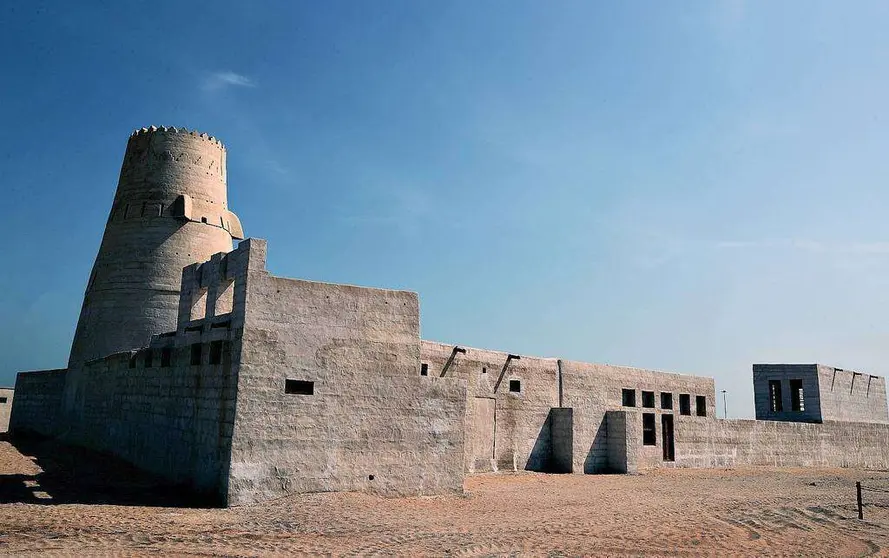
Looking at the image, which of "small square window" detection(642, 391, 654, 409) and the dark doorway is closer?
the dark doorway

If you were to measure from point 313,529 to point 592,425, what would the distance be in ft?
41.5

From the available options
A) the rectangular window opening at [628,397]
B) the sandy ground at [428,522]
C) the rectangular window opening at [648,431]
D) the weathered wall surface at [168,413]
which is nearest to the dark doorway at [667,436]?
the rectangular window opening at [648,431]

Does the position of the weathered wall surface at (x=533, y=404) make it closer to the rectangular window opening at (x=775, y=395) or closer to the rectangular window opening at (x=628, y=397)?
the rectangular window opening at (x=628, y=397)

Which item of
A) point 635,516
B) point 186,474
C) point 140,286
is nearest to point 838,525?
point 635,516

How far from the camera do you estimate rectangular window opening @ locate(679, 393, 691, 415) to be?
948 inches

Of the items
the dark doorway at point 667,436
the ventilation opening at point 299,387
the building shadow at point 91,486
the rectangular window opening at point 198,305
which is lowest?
the building shadow at point 91,486

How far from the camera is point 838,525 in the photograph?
40.5 ft

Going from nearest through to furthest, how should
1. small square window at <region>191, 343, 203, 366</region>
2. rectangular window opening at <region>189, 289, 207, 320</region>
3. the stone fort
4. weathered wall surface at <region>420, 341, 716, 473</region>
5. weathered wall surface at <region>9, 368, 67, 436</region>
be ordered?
the stone fort < small square window at <region>191, 343, 203, 366</region> < rectangular window opening at <region>189, 289, 207, 320</region> < weathered wall surface at <region>420, 341, 716, 473</region> < weathered wall surface at <region>9, 368, 67, 436</region>

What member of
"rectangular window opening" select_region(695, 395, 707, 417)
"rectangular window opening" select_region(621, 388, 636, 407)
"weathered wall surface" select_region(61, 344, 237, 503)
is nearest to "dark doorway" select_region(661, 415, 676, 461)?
"rectangular window opening" select_region(621, 388, 636, 407)

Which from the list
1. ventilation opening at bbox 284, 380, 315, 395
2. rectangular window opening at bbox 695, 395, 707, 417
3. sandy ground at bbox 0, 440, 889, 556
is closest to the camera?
sandy ground at bbox 0, 440, 889, 556

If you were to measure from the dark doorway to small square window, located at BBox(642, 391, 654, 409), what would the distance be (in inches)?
24.7

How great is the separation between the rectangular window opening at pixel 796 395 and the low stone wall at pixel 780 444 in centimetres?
167

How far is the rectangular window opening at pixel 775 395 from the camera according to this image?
30141mm

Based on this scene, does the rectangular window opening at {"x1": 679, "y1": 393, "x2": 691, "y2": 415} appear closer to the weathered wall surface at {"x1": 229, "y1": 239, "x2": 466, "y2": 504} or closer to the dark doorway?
the dark doorway
